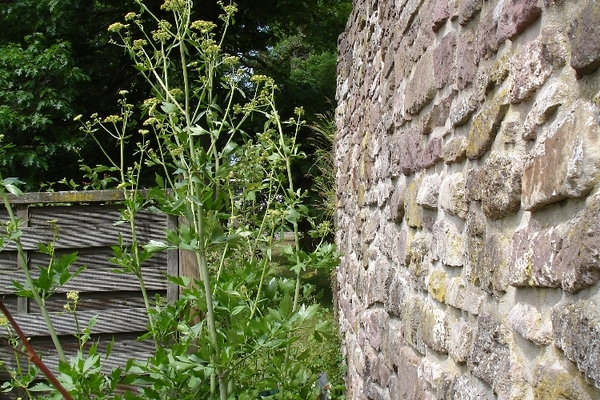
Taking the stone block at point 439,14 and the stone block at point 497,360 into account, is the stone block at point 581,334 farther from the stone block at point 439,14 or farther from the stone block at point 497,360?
the stone block at point 439,14

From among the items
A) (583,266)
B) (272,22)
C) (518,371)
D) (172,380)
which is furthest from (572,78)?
(272,22)

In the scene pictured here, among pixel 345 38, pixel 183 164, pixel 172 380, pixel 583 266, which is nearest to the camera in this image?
pixel 583 266

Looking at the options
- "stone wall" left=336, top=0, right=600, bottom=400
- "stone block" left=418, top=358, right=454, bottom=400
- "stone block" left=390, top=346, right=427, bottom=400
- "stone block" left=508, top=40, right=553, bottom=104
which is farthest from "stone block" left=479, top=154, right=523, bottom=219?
"stone block" left=390, top=346, right=427, bottom=400

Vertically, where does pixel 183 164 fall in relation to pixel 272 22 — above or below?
below

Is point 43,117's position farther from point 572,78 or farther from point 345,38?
point 572,78

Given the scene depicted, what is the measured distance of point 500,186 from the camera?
4.25 ft

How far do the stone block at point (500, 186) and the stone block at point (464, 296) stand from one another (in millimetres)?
196

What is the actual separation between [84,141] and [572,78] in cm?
745

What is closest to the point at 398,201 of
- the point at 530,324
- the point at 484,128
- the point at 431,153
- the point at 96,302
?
the point at 431,153

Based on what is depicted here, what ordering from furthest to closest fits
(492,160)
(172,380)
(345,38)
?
(345,38)
(172,380)
(492,160)

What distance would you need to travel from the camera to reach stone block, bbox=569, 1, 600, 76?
0.93 metres

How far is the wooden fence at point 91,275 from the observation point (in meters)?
2.88

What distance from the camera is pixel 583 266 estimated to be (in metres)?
0.95

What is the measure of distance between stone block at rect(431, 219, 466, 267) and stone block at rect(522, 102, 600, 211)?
43cm
